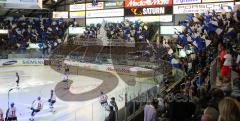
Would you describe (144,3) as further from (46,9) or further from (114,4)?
(46,9)

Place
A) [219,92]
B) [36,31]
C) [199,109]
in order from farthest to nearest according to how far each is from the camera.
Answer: [36,31], [199,109], [219,92]

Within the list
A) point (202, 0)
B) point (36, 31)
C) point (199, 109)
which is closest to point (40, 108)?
point (199, 109)

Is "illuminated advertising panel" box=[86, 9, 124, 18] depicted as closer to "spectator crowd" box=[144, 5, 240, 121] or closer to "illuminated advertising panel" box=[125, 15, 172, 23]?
"illuminated advertising panel" box=[125, 15, 172, 23]

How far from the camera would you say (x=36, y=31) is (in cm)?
4172

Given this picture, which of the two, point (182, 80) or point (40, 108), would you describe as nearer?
point (182, 80)

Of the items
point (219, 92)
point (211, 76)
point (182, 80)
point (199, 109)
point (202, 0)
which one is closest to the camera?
point (219, 92)

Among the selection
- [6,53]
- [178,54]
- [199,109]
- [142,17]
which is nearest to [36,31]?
[6,53]

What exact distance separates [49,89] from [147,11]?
581 inches

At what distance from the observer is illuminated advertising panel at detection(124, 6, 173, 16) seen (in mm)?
32672

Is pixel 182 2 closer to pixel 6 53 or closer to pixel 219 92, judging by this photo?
pixel 6 53

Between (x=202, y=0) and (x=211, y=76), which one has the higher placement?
(x=202, y=0)

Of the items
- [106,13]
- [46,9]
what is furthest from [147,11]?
[46,9]

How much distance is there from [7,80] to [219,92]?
77.1 ft

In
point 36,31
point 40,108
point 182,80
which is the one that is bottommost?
point 40,108
